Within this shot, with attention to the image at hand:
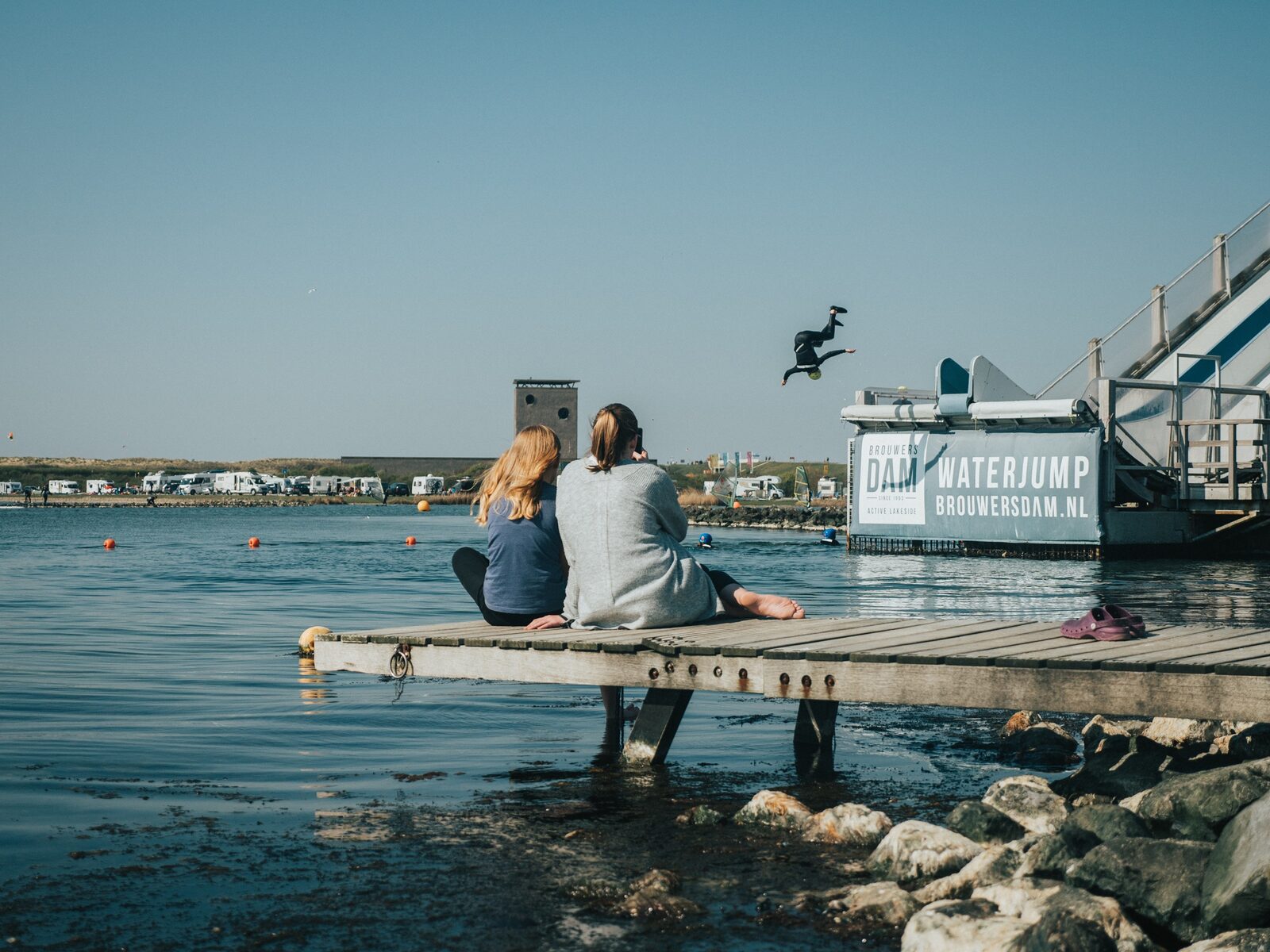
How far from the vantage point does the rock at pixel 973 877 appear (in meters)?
4.91

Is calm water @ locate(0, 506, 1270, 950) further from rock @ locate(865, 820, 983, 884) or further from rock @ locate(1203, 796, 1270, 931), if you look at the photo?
rock @ locate(1203, 796, 1270, 931)

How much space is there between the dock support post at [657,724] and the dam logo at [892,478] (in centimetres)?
2587

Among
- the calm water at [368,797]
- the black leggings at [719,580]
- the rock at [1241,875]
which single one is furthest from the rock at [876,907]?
the black leggings at [719,580]

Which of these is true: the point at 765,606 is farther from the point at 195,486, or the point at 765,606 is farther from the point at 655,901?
the point at 195,486

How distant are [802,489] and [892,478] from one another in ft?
270

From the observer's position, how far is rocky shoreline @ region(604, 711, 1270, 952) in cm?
432

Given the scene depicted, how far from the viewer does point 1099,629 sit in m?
6.35

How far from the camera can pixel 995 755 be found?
317 inches

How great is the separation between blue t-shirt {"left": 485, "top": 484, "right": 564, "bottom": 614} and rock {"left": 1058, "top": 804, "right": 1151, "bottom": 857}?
3.06 m

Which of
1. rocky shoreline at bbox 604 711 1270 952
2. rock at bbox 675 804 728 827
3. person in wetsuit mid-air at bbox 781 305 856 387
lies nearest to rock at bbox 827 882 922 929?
rocky shoreline at bbox 604 711 1270 952

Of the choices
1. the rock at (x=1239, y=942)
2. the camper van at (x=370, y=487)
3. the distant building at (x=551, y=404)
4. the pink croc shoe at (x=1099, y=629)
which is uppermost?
the distant building at (x=551, y=404)

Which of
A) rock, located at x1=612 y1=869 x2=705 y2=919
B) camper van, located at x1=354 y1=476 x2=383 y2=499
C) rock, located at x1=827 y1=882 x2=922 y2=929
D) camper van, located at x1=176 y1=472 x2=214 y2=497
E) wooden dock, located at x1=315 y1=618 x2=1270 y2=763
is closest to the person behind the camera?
rock, located at x1=827 y1=882 x2=922 y2=929

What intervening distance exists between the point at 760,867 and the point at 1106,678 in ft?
5.24

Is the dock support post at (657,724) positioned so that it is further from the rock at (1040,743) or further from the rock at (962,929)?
the rock at (962,929)
